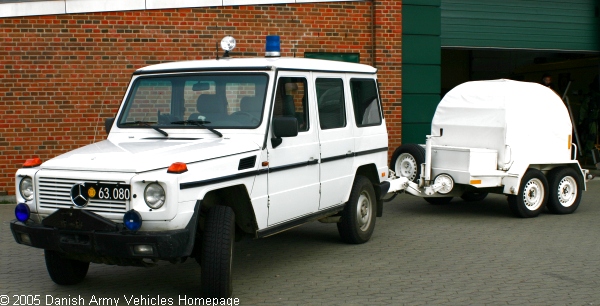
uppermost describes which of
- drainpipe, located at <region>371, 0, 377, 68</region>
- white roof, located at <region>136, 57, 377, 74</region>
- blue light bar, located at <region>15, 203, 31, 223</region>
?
drainpipe, located at <region>371, 0, 377, 68</region>

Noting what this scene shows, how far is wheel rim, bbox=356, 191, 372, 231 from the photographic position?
8.99m

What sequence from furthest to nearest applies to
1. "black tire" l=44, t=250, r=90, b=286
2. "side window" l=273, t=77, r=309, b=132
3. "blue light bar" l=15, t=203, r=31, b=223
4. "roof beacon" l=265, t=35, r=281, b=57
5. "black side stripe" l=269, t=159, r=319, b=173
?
"roof beacon" l=265, t=35, r=281, b=57 < "side window" l=273, t=77, r=309, b=132 < "black side stripe" l=269, t=159, r=319, b=173 < "black tire" l=44, t=250, r=90, b=286 < "blue light bar" l=15, t=203, r=31, b=223

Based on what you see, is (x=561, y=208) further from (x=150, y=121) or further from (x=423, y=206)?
(x=150, y=121)

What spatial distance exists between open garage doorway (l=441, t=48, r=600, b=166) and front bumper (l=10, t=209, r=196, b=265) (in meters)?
11.5

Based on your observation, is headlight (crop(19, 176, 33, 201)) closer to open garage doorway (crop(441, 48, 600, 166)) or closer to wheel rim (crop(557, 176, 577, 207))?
wheel rim (crop(557, 176, 577, 207))

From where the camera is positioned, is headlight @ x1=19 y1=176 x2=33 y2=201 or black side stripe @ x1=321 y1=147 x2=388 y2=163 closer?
headlight @ x1=19 y1=176 x2=33 y2=201

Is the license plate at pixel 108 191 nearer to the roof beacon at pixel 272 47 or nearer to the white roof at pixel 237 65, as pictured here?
the white roof at pixel 237 65

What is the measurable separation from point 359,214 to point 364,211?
0.57ft

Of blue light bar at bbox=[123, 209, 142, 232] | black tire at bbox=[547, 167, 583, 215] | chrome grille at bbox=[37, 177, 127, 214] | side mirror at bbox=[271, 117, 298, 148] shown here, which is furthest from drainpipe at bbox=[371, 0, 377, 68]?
blue light bar at bbox=[123, 209, 142, 232]

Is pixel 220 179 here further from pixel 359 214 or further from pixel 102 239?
pixel 359 214

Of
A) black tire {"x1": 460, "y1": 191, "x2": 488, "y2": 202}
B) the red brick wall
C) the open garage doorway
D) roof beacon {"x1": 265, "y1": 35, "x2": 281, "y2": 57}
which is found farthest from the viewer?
the open garage doorway

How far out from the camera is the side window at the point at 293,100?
7375mm

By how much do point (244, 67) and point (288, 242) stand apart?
8.93 feet

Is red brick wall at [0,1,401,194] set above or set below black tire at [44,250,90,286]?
above
